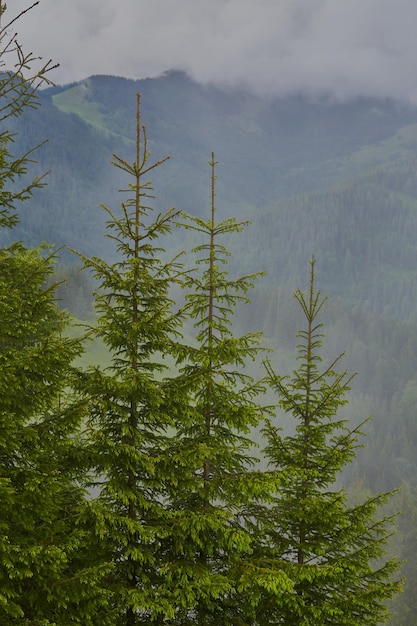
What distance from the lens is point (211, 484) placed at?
10.8 meters

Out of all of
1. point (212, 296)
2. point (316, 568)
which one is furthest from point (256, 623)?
point (212, 296)

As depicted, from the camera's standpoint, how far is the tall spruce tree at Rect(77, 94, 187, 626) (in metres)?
9.34

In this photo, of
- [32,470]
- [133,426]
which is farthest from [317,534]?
[32,470]

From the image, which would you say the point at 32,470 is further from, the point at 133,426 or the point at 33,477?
the point at 133,426

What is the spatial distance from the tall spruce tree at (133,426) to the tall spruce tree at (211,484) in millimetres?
318

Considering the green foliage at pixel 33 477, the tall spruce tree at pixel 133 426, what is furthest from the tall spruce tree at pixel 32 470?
the tall spruce tree at pixel 133 426

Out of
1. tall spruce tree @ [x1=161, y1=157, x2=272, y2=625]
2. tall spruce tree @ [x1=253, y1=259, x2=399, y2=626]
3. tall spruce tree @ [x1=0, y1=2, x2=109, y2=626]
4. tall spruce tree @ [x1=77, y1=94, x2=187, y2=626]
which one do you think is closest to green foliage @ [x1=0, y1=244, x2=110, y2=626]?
tall spruce tree @ [x1=0, y1=2, x2=109, y2=626]

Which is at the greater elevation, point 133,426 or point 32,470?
point 133,426

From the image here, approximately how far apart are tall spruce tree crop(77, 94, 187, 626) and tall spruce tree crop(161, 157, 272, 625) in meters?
0.32

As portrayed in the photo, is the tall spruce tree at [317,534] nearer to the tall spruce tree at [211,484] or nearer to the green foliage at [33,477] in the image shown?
the tall spruce tree at [211,484]

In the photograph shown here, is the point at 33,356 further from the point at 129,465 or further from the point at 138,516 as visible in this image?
the point at 138,516

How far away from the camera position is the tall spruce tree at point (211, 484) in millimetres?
9711

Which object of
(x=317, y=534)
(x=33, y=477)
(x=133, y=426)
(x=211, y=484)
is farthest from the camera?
(x=317, y=534)

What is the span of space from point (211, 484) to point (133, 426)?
78.2 inches
